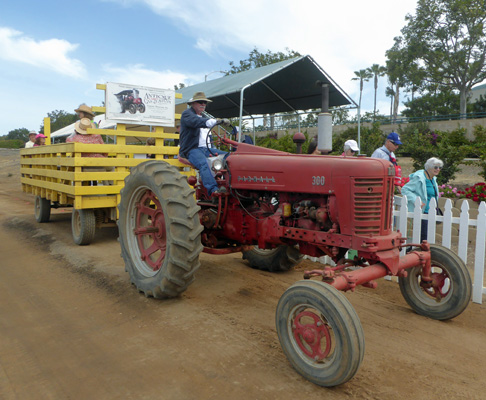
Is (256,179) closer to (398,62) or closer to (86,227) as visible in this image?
(86,227)

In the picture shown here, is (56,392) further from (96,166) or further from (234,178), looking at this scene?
(96,166)

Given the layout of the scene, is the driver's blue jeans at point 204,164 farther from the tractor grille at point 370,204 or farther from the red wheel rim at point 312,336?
the red wheel rim at point 312,336

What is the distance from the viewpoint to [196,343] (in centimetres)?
315

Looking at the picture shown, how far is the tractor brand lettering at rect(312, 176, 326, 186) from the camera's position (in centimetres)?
323

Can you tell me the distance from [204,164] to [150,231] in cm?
92

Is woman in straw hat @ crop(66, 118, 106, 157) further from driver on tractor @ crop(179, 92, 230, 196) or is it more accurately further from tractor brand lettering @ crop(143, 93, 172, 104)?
driver on tractor @ crop(179, 92, 230, 196)

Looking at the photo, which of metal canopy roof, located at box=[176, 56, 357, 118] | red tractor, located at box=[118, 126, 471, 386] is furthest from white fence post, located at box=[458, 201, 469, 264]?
metal canopy roof, located at box=[176, 56, 357, 118]

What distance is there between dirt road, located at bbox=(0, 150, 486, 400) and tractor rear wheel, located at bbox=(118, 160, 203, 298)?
26cm

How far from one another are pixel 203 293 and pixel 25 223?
18.4ft

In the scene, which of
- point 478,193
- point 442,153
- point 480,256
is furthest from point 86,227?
point 442,153

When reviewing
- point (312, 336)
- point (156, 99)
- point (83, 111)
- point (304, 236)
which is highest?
point (156, 99)

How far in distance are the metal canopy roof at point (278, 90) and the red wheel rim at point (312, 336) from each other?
24.9 feet

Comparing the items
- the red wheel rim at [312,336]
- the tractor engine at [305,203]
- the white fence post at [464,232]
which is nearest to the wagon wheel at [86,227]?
the tractor engine at [305,203]

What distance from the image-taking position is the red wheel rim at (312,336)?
264 centimetres
